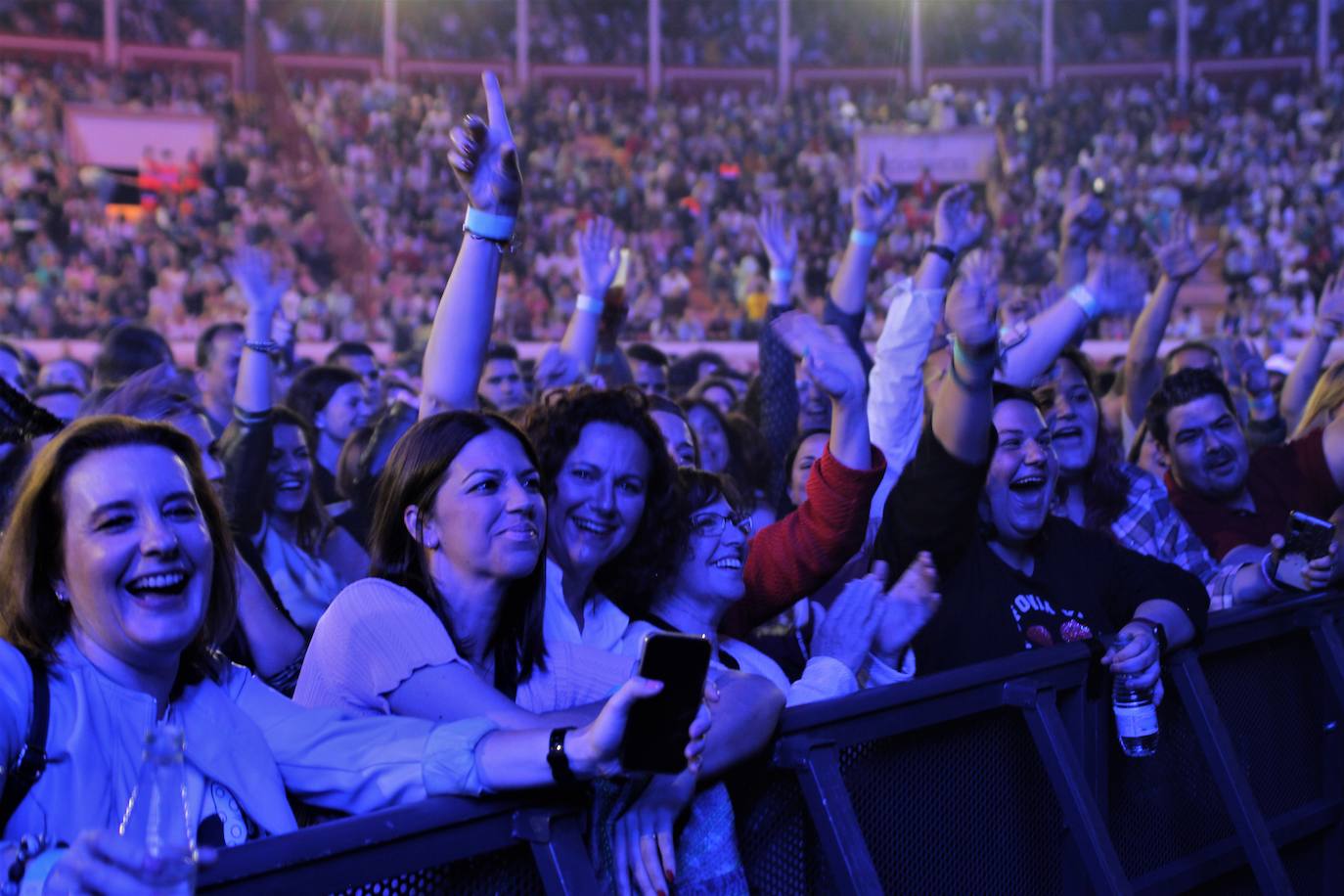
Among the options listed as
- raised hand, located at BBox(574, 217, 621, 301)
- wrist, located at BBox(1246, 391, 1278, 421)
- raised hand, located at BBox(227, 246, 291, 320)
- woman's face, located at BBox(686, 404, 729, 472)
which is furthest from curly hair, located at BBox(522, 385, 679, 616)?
wrist, located at BBox(1246, 391, 1278, 421)

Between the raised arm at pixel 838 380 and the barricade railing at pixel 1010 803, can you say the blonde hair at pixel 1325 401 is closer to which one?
the barricade railing at pixel 1010 803

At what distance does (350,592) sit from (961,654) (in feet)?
4.13

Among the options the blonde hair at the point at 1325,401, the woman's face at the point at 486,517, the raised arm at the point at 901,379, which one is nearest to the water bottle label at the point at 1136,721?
the raised arm at the point at 901,379

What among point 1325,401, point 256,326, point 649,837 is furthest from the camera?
point 256,326

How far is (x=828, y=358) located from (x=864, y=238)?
253 centimetres

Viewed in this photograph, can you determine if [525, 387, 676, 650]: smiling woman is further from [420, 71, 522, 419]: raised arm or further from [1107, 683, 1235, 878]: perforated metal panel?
[1107, 683, 1235, 878]: perforated metal panel

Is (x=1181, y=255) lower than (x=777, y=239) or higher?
lower

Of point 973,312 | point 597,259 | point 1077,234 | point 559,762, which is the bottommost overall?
point 559,762

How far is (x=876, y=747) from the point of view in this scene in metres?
2.33

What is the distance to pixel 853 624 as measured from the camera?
105 inches

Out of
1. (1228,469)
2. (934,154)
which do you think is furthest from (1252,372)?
(934,154)

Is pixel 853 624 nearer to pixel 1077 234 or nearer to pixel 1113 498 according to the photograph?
pixel 1113 498

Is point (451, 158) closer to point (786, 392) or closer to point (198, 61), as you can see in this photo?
point (786, 392)

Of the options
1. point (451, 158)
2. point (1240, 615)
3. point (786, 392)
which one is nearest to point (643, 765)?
point (451, 158)
